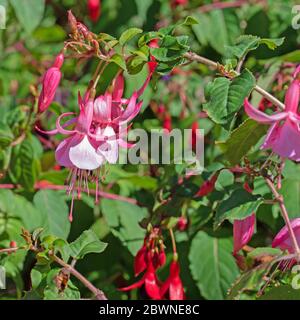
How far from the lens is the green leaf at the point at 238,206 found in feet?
3.78

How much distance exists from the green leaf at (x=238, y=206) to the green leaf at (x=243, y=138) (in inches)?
2.1

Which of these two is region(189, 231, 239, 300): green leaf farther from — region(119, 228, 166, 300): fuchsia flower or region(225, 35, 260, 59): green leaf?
region(225, 35, 260, 59): green leaf

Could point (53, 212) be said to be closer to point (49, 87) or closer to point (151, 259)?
point (151, 259)

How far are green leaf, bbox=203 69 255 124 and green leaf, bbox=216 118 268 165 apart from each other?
0.07m

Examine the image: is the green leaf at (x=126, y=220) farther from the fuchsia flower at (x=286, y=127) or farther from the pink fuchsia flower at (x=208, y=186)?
the fuchsia flower at (x=286, y=127)

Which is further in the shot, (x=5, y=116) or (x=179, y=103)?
(x=179, y=103)

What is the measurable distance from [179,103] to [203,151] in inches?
13.1

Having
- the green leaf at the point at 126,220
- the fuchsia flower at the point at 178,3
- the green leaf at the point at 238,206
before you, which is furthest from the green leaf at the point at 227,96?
the fuchsia flower at the point at 178,3

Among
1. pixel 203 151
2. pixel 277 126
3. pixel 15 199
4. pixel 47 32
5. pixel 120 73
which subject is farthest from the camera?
pixel 47 32

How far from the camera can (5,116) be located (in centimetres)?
159

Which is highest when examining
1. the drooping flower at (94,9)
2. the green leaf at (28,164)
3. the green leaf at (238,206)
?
the drooping flower at (94,9)
